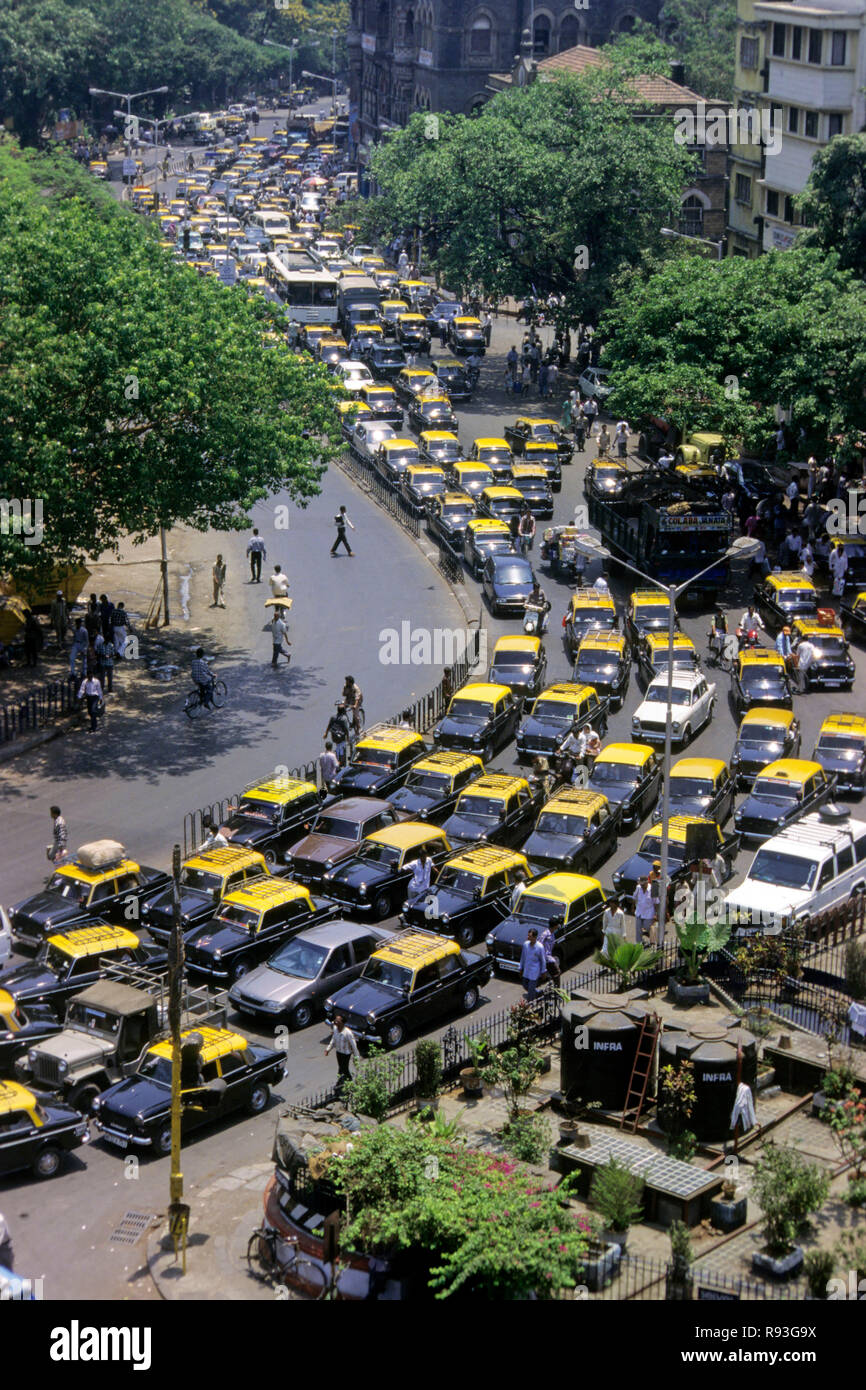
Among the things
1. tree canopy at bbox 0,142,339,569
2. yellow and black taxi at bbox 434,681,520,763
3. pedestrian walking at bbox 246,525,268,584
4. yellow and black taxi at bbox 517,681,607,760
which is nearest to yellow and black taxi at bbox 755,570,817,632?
yellow and black taxi at bbox 517,681,607,760

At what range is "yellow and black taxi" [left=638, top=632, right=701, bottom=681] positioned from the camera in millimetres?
42094

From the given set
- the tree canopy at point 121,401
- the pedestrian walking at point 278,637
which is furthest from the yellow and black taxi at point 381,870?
the pedestrian walking at point 278,637

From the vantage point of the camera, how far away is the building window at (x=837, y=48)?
67625mm

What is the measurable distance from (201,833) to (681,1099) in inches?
565

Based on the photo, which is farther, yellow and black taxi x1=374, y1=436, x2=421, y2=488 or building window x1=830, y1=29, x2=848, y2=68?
building window x1=830, y1=29, x2=848, y2=68

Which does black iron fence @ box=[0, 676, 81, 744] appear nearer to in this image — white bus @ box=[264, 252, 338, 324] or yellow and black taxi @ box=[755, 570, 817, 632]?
yellow and black taxi @ box=[755, 570, 817, 632]

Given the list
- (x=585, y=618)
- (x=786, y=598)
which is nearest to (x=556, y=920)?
(x=585, y=618)

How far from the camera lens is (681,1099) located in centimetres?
2333

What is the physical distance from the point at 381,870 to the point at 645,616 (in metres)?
15.1

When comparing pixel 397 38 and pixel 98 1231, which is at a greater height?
pixel 397 38

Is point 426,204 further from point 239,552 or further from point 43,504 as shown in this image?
point 43,504

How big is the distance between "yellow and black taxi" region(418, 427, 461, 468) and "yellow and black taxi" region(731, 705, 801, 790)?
24085mm

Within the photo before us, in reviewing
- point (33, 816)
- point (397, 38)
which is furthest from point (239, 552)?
point (397, 38)

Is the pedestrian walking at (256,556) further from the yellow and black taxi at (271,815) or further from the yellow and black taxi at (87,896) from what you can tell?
the yellow and black taxi at (87,896)
